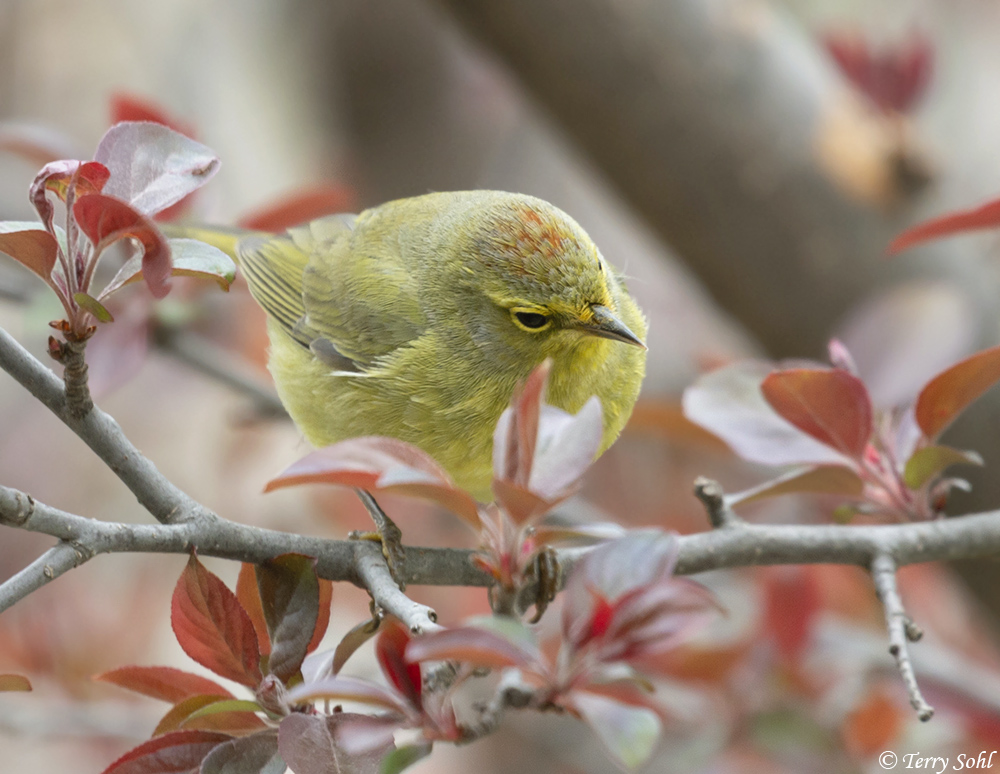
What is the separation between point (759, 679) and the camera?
2729 millimetres

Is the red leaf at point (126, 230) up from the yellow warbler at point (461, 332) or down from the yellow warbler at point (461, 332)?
up

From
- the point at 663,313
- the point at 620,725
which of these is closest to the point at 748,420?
the point at 620,725

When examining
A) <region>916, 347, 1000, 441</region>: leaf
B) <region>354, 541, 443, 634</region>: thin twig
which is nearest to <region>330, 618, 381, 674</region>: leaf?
<region>354, 541, 443, 634</region>: thin twig

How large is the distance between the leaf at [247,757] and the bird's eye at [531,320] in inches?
50.2

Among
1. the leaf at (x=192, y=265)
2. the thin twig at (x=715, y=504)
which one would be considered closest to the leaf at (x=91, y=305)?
the leaf at (x=192, y=265)

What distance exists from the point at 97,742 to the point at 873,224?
3558 mm

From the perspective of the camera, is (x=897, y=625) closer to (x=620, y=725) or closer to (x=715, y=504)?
(x=715, y=504)

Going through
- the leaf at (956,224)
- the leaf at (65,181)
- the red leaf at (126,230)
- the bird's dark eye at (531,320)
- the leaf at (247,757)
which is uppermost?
the leaf at (65,181)

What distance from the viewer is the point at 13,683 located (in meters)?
1.29

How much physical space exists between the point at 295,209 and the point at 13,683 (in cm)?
194

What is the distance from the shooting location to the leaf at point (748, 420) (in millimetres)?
2031

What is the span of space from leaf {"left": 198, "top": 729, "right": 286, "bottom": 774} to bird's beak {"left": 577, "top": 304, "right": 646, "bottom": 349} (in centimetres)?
119

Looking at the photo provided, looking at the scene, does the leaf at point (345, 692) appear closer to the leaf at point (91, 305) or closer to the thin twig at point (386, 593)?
the thin twig at point (386, 593)

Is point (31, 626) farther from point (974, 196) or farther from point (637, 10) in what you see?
point (974, 196)
